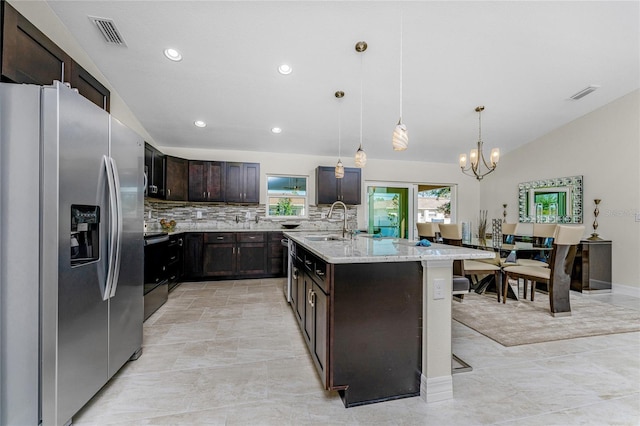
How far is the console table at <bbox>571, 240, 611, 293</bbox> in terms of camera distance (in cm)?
414

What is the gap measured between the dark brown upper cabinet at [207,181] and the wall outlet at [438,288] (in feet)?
13.7

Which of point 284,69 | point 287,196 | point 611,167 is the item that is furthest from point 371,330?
point 611,167

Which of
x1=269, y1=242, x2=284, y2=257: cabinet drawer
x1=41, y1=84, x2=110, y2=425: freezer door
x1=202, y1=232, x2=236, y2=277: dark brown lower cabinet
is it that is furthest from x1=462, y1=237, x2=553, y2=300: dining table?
x1=41, y1=84, x2=110, y2=425: freezer door

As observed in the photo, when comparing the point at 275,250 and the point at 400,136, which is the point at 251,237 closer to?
the point at 275,250

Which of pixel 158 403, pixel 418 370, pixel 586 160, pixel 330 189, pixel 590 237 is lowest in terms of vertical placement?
pixel 158 403

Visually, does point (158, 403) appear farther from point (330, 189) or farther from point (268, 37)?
point (330, 189)

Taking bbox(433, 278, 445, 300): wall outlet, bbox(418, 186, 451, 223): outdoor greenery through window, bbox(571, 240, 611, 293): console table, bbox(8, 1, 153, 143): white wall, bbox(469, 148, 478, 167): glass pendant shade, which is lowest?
bbox(571, 240, 611, 293): console table

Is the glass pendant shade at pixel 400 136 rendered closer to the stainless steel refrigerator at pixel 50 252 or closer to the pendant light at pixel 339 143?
the pendant light at pixel 339 143

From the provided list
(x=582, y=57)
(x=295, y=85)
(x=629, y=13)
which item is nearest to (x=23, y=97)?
(x=295, y=85)

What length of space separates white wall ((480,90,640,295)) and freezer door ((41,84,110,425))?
6250 mm

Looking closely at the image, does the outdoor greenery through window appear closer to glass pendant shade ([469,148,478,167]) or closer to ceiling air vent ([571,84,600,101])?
glass pendant shade ([469,148,478,167])

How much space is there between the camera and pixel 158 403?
1.61 metres

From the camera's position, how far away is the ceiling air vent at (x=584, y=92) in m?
3.75

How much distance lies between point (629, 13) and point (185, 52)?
177 inches
